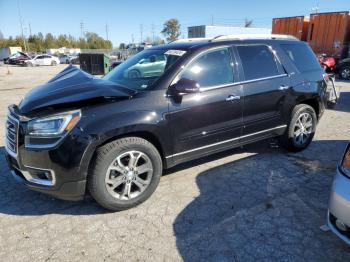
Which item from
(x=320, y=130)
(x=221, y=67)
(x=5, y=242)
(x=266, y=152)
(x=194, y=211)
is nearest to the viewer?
(x=5, y=242)

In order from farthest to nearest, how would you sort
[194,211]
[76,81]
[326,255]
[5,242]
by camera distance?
[76,81] → [194,211] → [5,242] → [326,255]

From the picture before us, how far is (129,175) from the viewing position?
3.28m

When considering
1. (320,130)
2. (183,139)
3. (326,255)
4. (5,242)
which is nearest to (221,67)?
(183,139)

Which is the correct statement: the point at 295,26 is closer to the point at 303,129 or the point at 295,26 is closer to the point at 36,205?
the point at 303,129

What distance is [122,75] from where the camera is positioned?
13.5ft

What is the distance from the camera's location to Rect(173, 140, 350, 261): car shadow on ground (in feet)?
8.77

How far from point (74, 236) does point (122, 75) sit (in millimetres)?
2118

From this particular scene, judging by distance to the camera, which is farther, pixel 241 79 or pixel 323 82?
pixel 323 82

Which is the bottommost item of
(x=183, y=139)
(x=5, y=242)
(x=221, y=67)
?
(x=5, y=242)

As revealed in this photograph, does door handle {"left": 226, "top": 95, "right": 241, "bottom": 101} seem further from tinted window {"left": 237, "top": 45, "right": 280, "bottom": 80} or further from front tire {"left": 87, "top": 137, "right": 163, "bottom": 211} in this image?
front tire {"left": 87, "top": 137, "right": 163, "bottom": 211}

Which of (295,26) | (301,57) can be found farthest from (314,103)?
(295,26)

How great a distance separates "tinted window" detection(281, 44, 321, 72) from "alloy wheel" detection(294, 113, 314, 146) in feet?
2.46

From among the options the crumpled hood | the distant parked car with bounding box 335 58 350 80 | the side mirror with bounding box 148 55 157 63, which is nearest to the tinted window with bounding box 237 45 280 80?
the side mirror with bounding box 148 55 157 63

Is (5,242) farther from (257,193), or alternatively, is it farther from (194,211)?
(257,193)
